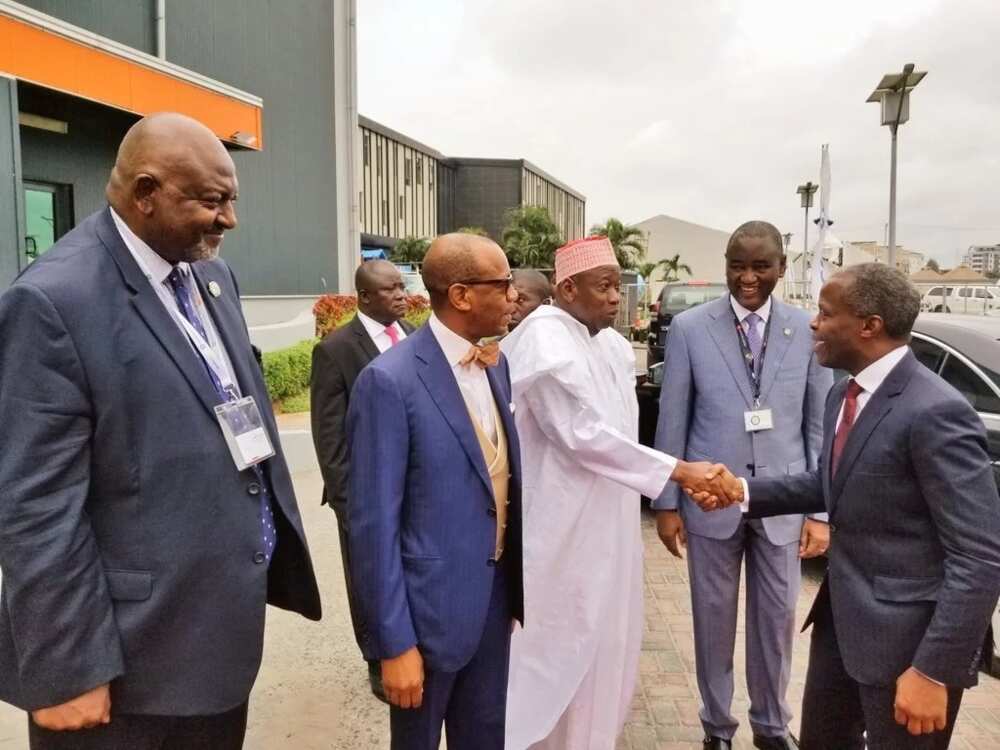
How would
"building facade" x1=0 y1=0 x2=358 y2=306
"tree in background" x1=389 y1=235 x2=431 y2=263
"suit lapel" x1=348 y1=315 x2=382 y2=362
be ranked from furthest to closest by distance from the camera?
"tree in background" x1=389 y1=235 x2=431 y2=263, "building facade" x1=0 y1=0 x2=358 y2=306, "suit lapel" x1=348 y1=315 x2=382 y2=362

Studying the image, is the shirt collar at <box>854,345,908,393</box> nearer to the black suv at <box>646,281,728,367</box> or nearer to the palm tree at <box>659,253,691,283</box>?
the black suv at <box>646,281,728,367</box>

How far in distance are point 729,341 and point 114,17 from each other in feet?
37.8

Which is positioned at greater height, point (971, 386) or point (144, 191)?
point (144, 191)

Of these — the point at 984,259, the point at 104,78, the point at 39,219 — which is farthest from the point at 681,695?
the point at 984,259

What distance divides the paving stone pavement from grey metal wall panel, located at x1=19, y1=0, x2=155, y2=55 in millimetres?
10606

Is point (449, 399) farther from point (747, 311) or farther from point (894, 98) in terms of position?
point (894, 98)

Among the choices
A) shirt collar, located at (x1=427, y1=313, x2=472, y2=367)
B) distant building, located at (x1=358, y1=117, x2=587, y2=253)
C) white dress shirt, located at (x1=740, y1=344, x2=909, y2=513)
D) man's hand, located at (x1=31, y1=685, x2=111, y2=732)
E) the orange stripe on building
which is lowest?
man's hand, located at (x1=31, y1=685, x2=111, y2=732)

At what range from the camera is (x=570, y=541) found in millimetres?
3021

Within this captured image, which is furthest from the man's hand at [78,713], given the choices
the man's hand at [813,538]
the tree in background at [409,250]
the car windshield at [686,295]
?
the tree in background at [409,250]

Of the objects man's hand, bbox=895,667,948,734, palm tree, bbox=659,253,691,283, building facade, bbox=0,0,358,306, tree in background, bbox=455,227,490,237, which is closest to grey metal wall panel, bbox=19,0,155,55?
building facade, bbox=0,0,358,306

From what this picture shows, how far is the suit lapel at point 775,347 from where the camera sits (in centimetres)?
316

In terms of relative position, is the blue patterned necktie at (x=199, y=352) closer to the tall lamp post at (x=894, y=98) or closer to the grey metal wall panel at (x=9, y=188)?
the grey metal wall panel at (x=9, y=188)

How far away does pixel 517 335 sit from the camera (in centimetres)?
317

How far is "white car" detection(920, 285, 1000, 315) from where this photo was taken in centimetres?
1815
